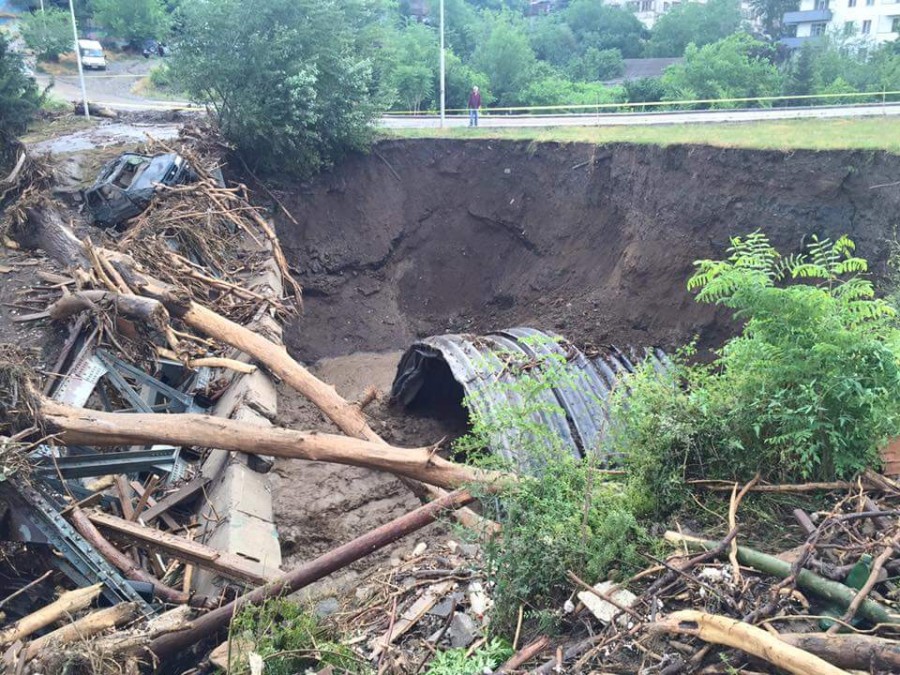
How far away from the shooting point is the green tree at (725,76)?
3144 centimetres

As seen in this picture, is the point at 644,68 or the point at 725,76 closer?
the point at 725,76

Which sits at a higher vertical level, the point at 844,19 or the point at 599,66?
the point at 844,19

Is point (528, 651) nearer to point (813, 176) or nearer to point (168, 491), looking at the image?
point (168, 491)

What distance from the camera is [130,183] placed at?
12336 mm

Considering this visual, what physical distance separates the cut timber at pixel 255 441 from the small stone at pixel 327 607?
4.23ft

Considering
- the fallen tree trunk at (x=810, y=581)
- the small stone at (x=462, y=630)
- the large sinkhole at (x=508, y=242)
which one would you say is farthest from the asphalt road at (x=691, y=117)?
the small stone at (x=462, y=630)

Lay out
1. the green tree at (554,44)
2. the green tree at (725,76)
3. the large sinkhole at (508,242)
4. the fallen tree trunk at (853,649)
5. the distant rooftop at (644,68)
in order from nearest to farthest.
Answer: the fallen tree trunk at (853,649)
the large sinkhole at (508,242)
the green tree at (725,76)
the distant rooftop at (644,68)
the green tree at (554,44)

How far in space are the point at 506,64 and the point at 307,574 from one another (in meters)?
39.6

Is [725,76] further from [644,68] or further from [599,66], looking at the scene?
[599,66]

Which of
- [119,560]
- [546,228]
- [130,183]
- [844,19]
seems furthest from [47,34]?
[844,19]

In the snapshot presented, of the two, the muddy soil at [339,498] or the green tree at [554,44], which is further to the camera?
the green tree at [554,44]

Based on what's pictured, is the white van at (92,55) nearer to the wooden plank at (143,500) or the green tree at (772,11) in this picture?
the wooden plank at (143,500)

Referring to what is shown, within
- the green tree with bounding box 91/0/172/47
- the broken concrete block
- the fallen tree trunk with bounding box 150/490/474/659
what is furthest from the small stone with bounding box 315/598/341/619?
the green tree with bounding box 91/0/172/47

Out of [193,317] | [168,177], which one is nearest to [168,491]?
[193,317]
